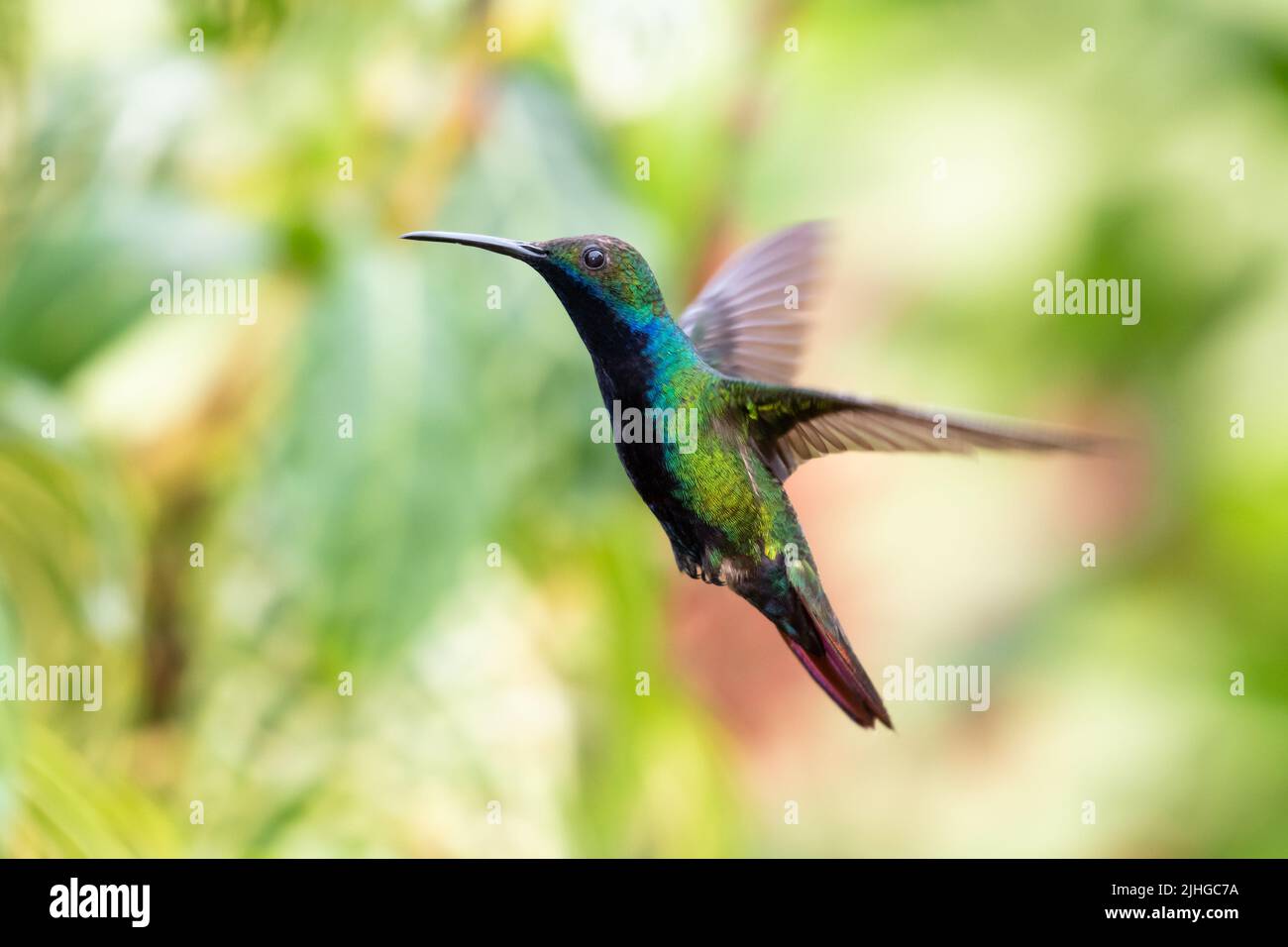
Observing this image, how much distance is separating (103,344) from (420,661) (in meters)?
0.46

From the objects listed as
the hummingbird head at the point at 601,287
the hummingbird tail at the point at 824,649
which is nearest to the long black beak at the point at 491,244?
the hummingbird head at the point at 601,287

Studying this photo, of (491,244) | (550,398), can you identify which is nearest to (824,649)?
(491,244)

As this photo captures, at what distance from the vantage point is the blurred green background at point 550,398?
1.11 meters

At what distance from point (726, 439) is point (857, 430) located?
0.21 feet

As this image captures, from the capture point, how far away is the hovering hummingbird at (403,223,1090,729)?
0.40 meters

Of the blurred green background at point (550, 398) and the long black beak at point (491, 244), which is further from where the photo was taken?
the blurred green background at point (550, 398)

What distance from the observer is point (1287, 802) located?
1848 mm

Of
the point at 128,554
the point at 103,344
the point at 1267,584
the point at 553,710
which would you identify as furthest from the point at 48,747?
the point at 1267,584

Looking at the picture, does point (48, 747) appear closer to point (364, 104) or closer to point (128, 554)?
point (128, 554)

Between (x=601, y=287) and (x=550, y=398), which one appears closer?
(x=601, y=287)

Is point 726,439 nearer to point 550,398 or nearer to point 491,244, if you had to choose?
point 491,244

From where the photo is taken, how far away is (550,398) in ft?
3.83

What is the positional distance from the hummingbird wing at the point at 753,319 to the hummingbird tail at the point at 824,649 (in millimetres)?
115

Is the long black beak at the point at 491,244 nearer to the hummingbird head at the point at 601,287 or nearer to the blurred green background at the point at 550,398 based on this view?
the hummingbird head at the point at 601,287
